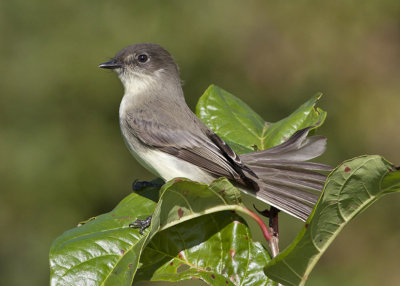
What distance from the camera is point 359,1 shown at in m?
8.83

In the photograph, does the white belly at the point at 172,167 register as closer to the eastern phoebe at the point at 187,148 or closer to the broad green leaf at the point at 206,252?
the eastern phoebe at the point at 187,148

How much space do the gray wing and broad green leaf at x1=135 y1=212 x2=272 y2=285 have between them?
0.91 meters

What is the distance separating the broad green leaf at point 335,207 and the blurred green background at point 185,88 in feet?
18.9

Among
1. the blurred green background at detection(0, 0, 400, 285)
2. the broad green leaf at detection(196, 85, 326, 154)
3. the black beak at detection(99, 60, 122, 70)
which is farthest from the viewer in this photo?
the blurred green background at detection(0, 0, 400, 285)

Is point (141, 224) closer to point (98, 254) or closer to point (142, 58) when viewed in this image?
point (98, 254)

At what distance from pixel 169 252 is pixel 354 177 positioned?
1.15 meters

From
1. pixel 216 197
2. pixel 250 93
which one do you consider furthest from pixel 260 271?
pixel 250 93

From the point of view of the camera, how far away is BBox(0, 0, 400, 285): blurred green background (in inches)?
305

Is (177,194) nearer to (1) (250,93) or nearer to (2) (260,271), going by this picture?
(2) (260,271)

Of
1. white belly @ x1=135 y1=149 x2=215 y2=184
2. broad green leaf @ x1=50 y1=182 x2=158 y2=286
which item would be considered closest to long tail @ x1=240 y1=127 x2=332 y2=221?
white belly @ x1=135 y1=149 x2=215 y2=184

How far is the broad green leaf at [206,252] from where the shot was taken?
2.65 meters

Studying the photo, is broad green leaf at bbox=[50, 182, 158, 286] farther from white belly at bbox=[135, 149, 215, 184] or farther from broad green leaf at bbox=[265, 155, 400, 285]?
white belly at bbox=[135, 149, 215, 184]

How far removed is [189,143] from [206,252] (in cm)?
133

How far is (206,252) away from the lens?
275 centimetres
